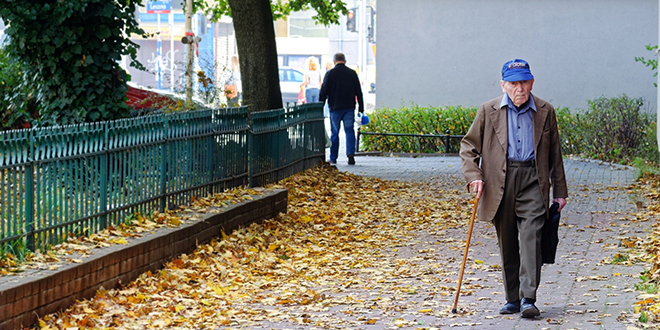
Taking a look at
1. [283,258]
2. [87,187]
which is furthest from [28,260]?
[283,258]

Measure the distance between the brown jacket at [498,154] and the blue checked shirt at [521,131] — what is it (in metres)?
0.03

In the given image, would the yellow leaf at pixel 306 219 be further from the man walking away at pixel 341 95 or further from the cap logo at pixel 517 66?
the man walking away at pixel 341 95

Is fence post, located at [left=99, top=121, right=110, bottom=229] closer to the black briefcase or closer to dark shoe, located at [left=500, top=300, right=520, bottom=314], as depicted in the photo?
dark shoe, located at [left=500, top=300, right=520, bottom=314]

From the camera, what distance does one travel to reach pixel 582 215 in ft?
37.5

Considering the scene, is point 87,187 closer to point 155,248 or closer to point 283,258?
point 155,248

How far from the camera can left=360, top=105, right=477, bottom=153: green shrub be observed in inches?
804

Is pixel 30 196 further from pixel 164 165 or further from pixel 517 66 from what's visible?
pixel 517 66

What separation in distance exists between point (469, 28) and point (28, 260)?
55.1ft

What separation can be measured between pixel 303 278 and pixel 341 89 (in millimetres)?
9260

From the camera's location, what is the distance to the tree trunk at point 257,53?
47.2 feet

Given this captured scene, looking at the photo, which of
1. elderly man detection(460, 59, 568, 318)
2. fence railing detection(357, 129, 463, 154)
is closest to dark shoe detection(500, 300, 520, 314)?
elderly man detection(460, 59, 568, 318)

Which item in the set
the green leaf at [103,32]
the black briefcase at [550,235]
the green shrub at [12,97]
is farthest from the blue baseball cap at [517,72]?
the green shrub at [12,97]

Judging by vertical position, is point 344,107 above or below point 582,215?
above

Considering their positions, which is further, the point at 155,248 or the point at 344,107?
the point at 344,107
